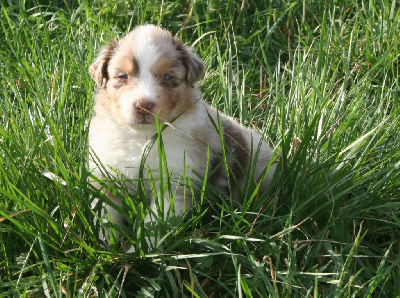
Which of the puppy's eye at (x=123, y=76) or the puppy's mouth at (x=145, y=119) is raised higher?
the puppy's eye at (x=123, y=76)

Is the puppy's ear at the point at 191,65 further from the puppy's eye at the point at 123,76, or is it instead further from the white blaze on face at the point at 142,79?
the puppy's eye at the point at 123,76

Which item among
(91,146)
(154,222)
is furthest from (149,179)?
(91,146)

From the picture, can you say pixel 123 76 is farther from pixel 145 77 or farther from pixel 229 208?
pixel 229 208

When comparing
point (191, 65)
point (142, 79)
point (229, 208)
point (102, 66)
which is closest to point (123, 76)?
point (142, 79)

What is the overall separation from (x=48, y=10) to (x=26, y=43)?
81cm

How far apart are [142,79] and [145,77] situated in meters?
0.02

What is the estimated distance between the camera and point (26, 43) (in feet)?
20.5

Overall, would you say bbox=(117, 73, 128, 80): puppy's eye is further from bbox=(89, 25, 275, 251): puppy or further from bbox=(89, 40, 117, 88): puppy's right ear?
bbox=(89, 40, 117, 88): puppy's right ear

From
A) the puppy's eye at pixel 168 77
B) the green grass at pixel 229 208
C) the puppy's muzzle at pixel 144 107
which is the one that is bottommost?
the green grass at pixel 229 208

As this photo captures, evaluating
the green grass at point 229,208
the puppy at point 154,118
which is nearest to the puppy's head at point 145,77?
the puppy at point 154,118

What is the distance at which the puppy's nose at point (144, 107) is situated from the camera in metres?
4.05

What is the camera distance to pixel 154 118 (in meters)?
4.11

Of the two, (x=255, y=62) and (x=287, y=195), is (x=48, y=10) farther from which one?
(x=287, y=195)

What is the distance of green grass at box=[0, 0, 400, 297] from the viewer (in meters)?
3.77
